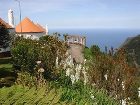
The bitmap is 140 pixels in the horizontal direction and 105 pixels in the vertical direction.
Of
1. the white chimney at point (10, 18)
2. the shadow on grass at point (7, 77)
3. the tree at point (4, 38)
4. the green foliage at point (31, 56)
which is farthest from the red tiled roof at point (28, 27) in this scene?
the green foliage at point (31, 56)

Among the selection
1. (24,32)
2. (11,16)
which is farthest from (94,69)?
(24,32)

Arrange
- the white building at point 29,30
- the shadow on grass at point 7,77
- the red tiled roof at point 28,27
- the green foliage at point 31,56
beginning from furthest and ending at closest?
the red tiled roof at point 28,27 < the white building at point 29,30 < the green foliage at point 31,56 < the shadow on grass at point 7,77

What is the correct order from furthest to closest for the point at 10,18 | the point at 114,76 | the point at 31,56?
the point at 10,18
the point at 31,56
the point at 114,76

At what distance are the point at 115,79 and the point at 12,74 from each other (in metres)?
10.7

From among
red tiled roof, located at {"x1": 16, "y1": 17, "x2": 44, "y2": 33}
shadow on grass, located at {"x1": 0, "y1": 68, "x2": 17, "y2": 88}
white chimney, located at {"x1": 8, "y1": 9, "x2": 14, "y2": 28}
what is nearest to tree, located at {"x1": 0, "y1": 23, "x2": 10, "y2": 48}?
white chimney, located at {"x1": 8, "y1": 9, "x2": 14, "y2": 28}

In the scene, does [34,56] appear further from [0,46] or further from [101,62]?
[0,46]

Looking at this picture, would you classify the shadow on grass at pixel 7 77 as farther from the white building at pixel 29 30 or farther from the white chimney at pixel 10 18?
the white building at pixel 29 30

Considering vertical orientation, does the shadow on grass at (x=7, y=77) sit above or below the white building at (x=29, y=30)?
below

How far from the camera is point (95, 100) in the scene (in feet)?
52.0

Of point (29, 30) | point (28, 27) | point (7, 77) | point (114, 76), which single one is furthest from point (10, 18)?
point (114, 76)

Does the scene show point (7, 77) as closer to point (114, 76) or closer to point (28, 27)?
point (114, 76)

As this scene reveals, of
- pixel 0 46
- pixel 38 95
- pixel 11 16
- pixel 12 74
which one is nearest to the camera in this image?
pixel 38 95

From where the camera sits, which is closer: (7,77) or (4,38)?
(7,77)

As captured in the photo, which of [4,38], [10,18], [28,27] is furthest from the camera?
[28,27]
